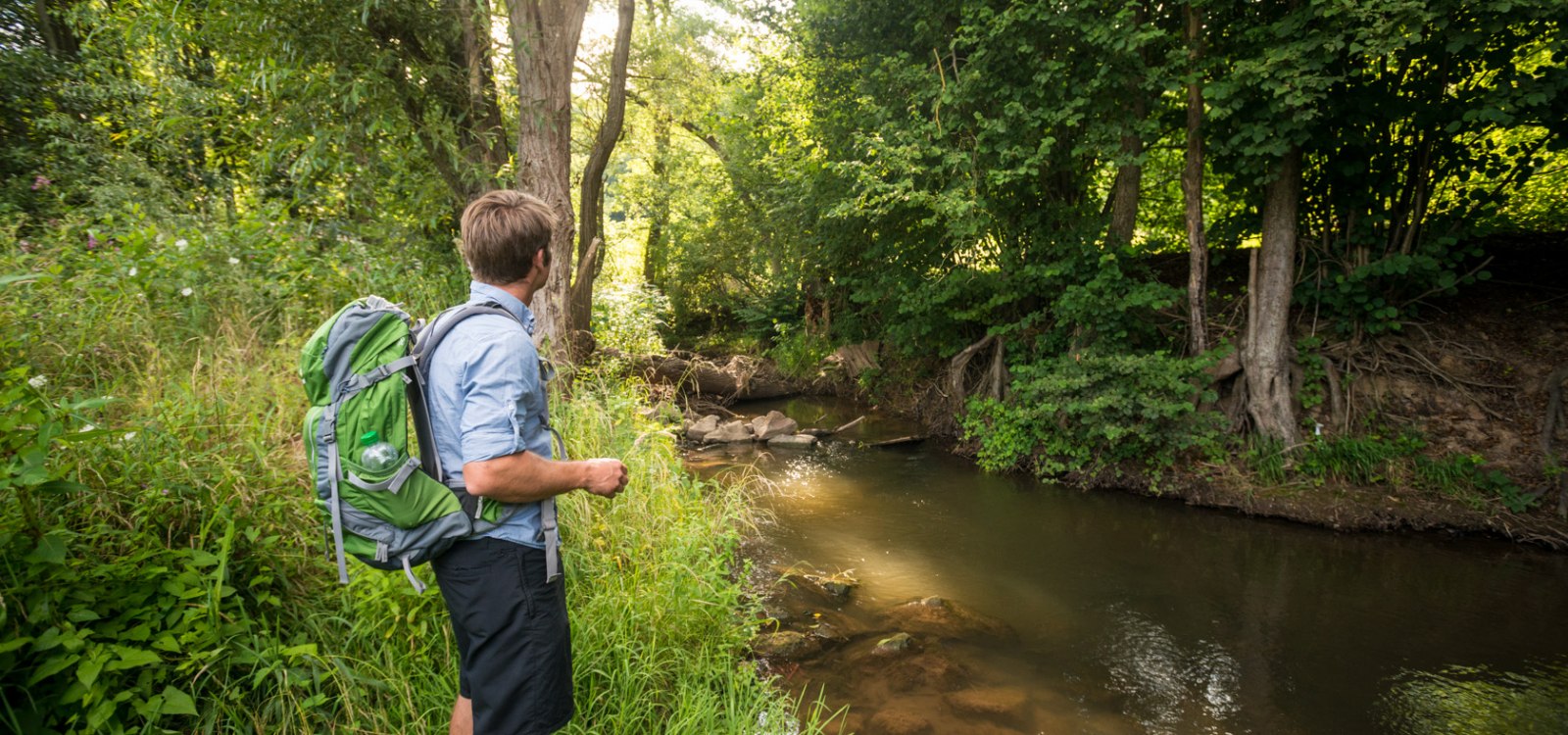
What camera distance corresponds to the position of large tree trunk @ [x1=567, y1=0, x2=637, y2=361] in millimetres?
6574

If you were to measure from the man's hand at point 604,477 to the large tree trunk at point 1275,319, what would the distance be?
734 cm

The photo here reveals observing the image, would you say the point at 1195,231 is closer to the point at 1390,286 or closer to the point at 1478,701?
the point at 1390,286

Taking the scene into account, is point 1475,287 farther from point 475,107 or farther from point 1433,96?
point 475,107

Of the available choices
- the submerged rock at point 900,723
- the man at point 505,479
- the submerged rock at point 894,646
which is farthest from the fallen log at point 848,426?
the man at point 505,479

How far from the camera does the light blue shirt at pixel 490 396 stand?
1.70m

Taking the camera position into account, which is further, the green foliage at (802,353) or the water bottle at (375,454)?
the green foliage at (802,353)

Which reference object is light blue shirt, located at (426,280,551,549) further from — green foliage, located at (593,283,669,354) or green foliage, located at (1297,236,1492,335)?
green foliage, located at (1297,236,1492,335)

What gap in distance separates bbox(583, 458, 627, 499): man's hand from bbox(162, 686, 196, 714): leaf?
131 centimetres

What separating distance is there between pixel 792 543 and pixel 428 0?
5584 millimetres

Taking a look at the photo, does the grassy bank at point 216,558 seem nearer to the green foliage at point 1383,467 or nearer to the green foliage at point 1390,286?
the green foliage at point 1383,467

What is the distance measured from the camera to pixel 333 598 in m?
2.66

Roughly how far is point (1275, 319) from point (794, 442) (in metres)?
5.74

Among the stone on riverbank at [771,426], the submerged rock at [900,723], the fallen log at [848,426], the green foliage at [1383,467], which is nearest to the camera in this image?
the submerged rock at [900,723]

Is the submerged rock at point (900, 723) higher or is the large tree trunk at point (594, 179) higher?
the large tree trunk at point (594, 179)
